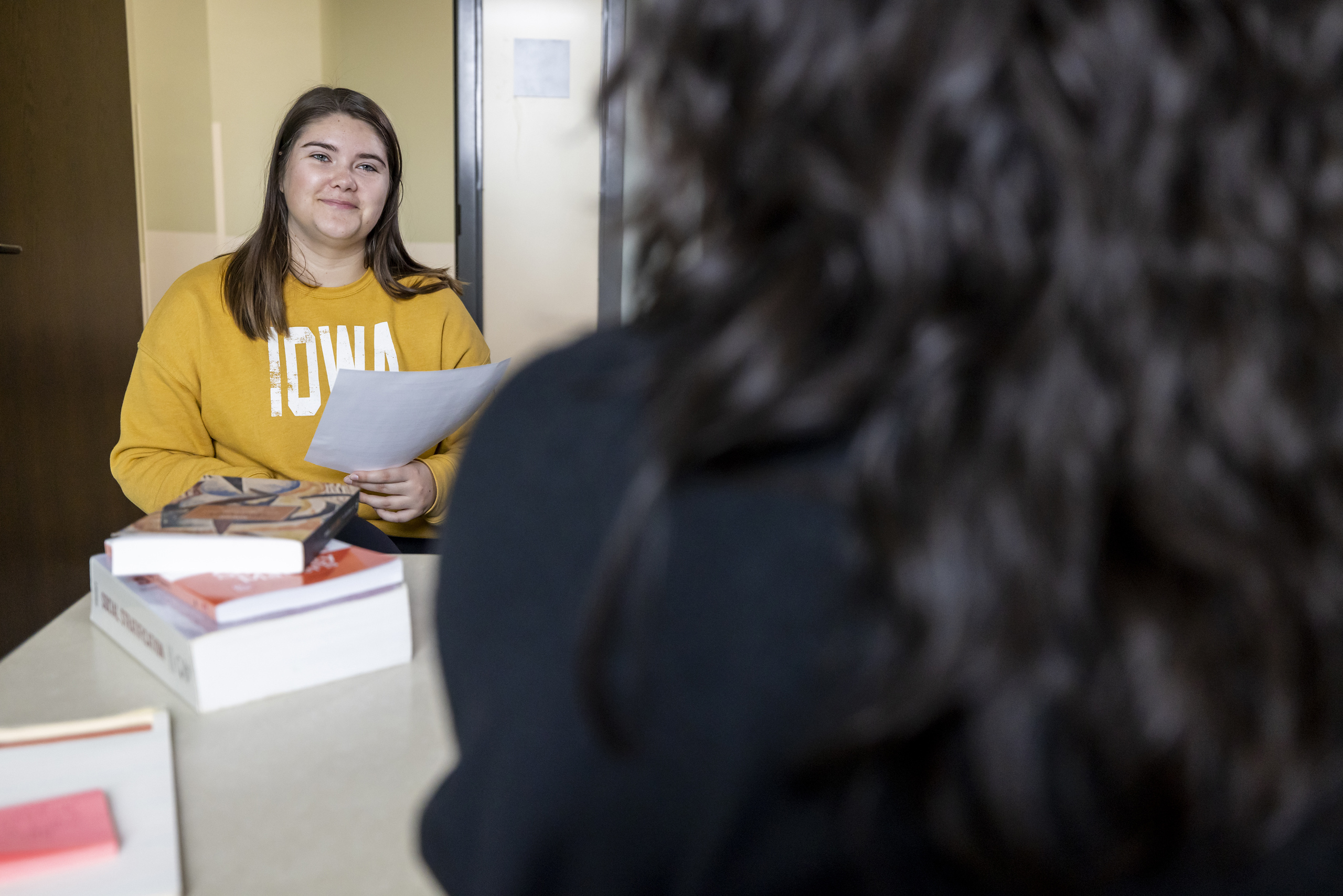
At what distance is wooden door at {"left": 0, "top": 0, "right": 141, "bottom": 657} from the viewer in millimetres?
2033

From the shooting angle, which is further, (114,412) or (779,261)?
(114,412)

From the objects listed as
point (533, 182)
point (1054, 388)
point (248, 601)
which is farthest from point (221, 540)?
point (533, 182)

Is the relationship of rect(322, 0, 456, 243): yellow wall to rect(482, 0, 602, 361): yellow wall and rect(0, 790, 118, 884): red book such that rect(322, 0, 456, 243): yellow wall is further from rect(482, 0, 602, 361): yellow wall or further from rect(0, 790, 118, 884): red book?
rect(0, 790, 118, 884): red book

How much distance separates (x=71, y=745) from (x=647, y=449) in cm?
61

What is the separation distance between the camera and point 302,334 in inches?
65.4

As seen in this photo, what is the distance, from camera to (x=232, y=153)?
11.6 feet

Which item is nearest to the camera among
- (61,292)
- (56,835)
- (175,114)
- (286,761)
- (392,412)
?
(56,835)

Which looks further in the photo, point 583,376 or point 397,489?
point 397,489

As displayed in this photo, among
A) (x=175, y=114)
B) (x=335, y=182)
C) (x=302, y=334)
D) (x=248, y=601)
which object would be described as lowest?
(x=248, y=601)

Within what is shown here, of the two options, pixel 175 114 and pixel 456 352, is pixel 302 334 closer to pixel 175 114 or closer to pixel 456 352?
pixel 456 352

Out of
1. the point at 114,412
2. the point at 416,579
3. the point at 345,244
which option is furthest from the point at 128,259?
the point at 416,579

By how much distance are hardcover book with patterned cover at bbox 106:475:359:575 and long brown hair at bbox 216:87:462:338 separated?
0.85 m

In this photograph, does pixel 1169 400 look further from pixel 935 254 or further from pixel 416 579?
pixel 416 579

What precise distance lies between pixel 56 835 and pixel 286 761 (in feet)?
0.51
